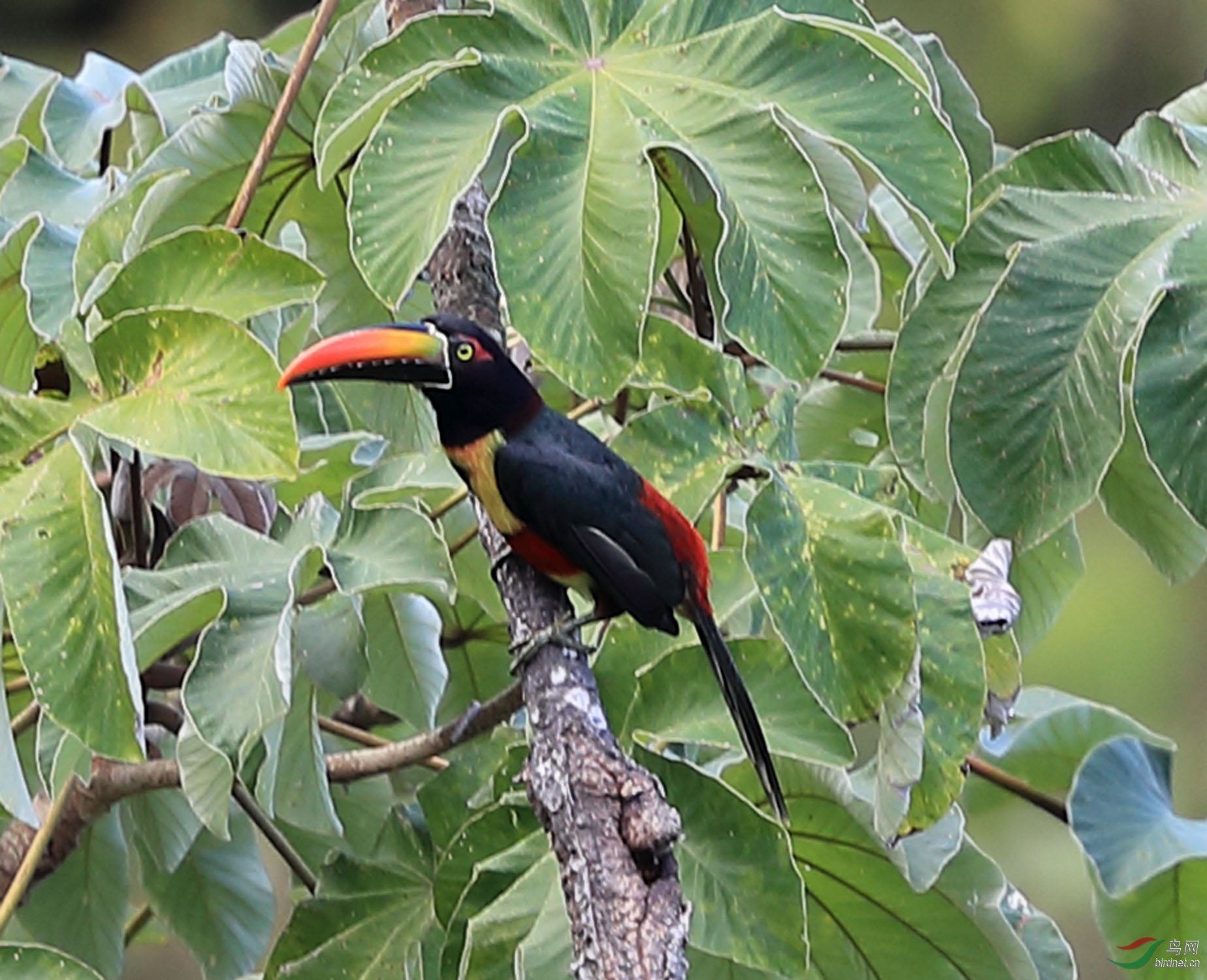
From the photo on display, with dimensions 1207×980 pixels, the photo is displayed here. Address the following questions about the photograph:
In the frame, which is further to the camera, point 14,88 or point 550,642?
point 14,88

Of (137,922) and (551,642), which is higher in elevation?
(551,642)

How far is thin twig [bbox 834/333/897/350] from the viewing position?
1712 mm

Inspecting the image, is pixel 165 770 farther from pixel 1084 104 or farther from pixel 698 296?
pixel 1084 104

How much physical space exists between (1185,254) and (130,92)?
1065 mm

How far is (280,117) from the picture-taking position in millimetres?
1481

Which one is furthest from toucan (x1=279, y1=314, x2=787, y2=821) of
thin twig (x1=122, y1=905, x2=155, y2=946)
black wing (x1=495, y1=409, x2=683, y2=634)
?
thin twig (x1=122, y1=905, x2=155, y2=946)

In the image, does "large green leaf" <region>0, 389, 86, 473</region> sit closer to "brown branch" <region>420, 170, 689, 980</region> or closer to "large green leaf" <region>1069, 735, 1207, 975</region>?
"brown branch" <region>420, 170, 689, 980</region>

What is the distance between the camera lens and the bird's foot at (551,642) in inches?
53.3

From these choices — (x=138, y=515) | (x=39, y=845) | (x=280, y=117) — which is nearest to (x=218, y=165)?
(x=280, y=117)

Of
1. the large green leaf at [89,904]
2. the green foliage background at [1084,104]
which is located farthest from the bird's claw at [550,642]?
the green foliage background at [1084,104]

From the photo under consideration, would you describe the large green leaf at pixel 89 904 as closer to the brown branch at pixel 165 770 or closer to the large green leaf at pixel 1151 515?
the brown branch at pixel 165 770

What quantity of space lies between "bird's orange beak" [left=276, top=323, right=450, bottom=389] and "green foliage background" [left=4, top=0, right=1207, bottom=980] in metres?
3.86

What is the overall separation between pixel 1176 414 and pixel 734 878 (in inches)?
20.4

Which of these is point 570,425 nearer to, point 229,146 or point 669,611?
point 669,611
